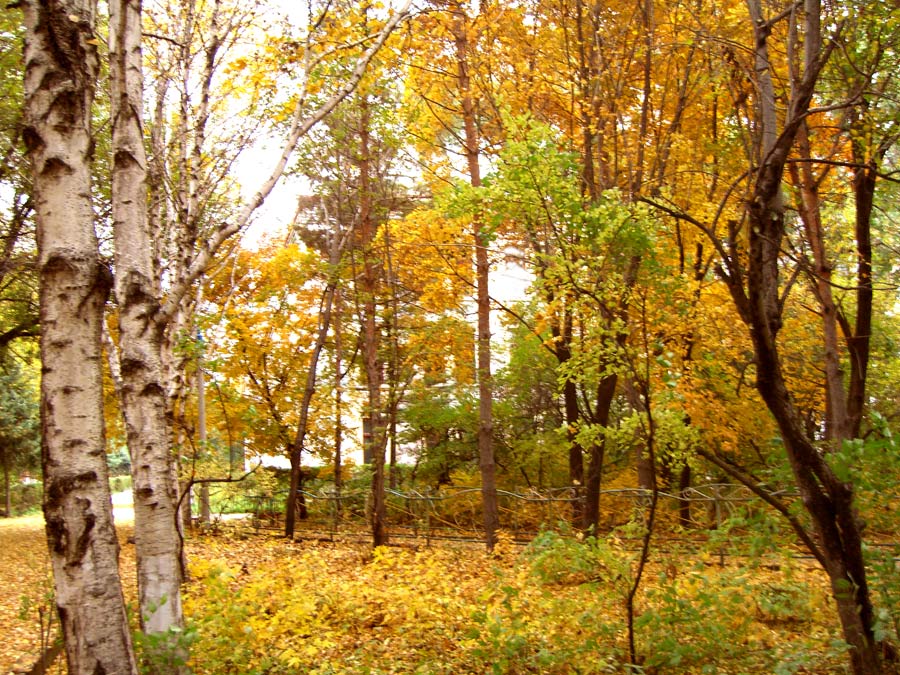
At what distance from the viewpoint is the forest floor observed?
17.2 feet

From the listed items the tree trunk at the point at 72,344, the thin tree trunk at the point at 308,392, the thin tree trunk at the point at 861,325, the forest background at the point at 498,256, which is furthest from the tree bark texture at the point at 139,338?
the thin tree trunk at the point at 308,392

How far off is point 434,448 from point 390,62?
1246 cm

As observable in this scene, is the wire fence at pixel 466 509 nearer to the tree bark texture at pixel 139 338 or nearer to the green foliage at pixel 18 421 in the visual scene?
the tree bark texture at pixel 139 338

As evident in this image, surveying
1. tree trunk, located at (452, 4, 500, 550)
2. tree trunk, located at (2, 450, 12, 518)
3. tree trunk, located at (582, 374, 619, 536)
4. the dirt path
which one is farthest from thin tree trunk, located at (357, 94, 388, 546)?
tree trunk, located at (2, 450, 12, 518)

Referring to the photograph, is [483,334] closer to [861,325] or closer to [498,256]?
[498,256]

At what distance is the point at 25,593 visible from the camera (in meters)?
5.89

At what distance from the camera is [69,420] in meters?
2.94

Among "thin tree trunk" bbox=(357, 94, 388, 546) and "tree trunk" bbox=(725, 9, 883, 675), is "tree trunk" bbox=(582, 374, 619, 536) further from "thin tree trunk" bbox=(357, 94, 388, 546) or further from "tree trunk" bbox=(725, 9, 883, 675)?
"tree trunk" bbox=(725, 9, 883, 675)

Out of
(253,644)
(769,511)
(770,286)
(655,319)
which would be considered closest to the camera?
(770,286)

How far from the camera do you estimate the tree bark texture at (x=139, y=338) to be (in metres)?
4.01

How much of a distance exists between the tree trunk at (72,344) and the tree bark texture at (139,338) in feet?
2.74

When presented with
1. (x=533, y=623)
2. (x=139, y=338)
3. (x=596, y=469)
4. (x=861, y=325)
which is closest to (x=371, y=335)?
(x=596, y=469)

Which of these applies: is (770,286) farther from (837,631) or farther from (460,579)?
(460,579)

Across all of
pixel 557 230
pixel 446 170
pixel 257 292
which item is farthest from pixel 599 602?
pixel 257 292
